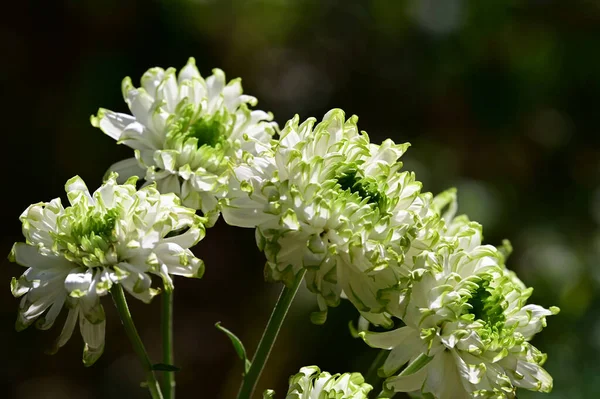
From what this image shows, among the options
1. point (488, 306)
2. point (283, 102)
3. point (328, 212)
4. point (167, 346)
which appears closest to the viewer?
point (328, 212)

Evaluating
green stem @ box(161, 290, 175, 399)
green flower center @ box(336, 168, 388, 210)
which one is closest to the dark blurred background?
green stem @ box(161, 290, 175, 399)

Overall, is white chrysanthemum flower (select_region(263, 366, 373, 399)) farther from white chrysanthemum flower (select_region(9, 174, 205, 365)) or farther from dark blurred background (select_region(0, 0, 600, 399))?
dark blurred background (select_region(0, 0, 600, 399))

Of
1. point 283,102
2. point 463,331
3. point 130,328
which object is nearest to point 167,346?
point 130,328

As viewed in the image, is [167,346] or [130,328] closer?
[130,328]

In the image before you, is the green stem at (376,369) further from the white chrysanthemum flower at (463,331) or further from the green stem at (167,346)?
the green stem at (167,346)

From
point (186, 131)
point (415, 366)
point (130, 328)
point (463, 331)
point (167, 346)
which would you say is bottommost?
point (167, 346)

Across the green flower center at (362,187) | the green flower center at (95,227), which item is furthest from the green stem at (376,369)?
the green flower center at (95,227)

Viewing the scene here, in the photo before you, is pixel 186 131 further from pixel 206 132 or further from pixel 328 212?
pixel 328 212

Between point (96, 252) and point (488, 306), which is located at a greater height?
point (488, 306)
